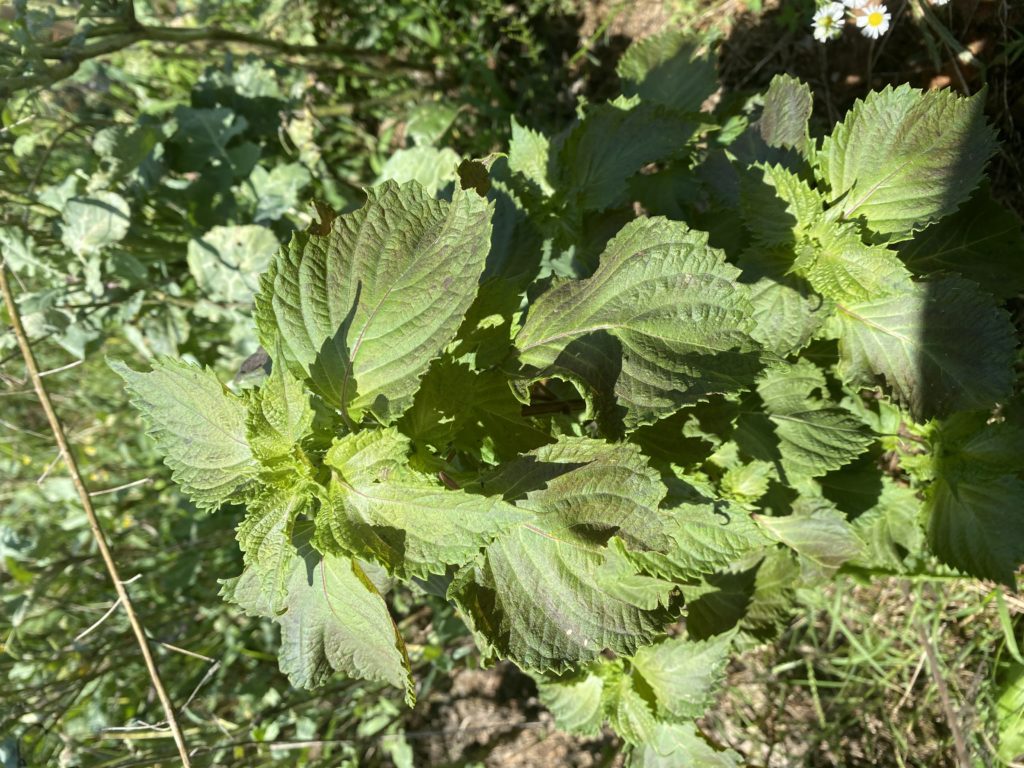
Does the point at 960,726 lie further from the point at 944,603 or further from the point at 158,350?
the point at 158,350

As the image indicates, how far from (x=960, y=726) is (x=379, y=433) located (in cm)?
257

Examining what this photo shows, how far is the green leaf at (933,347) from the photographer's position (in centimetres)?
154

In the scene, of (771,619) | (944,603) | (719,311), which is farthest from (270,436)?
(944,603)

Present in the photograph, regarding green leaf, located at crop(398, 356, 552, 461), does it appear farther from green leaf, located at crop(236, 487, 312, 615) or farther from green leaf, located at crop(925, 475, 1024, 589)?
green leaf, located at crop(925, 475, 1024, 589)

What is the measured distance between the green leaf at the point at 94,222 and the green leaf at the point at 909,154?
2.11 metres

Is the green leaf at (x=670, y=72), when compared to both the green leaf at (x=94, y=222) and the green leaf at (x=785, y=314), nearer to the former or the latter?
the green leaf at (x=785, y=314)

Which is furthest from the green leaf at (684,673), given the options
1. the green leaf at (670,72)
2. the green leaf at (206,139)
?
the green leaf at (206,139)

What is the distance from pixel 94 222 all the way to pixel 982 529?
277 cm

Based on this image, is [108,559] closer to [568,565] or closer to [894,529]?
[568,565]

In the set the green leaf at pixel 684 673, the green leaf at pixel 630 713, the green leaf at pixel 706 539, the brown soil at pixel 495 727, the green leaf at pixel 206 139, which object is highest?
the green leaf at pixel 206 139

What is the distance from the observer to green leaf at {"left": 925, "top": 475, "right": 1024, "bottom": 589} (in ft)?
6.13

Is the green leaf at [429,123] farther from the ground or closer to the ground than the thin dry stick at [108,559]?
farther from the ground

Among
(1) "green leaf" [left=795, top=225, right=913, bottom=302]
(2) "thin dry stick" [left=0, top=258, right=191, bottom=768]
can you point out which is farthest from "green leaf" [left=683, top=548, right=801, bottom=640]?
(2) "thin dry stick" [left=0, top=258, right=191, bottom=768]

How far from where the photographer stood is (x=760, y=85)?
2980 millimetres
